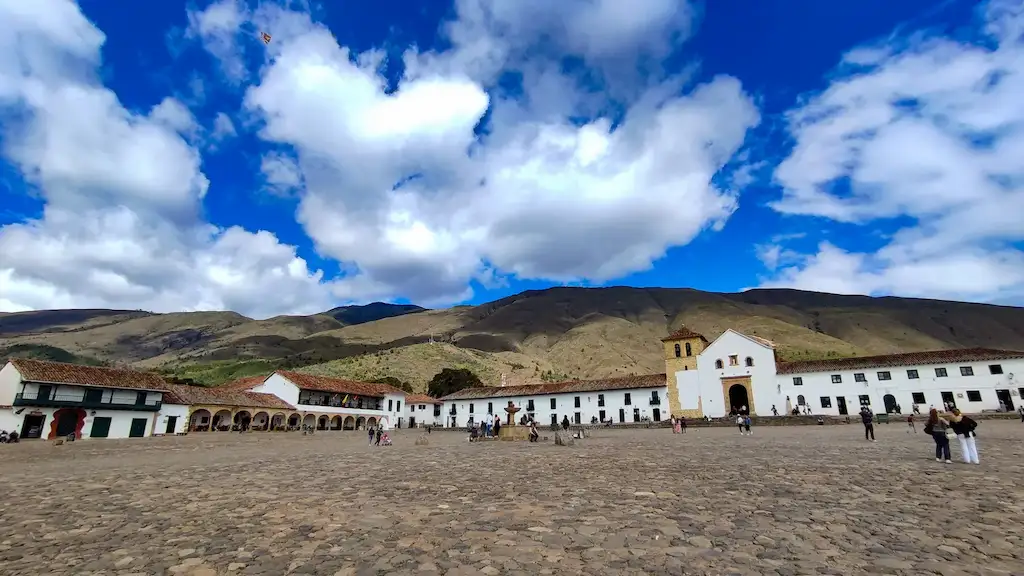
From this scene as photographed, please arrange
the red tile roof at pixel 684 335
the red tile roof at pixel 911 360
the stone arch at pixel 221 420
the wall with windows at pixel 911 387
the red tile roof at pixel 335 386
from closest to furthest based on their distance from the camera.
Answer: the wall with windows at pixel 911 387
the red tile roof at pixel 911 360
the stone arch at pixel 221 420
the red tile roof at pixel 684 335
the red tile roof at pixel 335 386

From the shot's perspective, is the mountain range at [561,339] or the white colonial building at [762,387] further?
the mountain range at [561,339]

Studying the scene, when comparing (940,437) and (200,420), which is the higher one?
(200,420)

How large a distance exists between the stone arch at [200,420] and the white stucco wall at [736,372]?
4972cm

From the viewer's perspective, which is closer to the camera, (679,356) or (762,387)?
(762,387)

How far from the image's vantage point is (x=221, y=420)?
53.7 meters

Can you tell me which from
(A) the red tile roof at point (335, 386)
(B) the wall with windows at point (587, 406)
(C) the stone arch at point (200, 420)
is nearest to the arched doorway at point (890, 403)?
(B) the wall with windows at point (587, 406)

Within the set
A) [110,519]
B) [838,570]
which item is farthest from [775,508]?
[110,519]

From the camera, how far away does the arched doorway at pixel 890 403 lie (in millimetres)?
47575

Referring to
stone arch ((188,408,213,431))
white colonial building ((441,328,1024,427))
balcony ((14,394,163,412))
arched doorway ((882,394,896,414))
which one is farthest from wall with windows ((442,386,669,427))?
balcony ((14,394,163,412))

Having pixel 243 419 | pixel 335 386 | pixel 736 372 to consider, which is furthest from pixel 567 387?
pixel 243 419

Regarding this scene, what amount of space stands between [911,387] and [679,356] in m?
21.0

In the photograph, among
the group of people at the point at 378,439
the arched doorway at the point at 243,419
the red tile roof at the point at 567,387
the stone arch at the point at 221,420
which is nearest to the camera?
the group of people at the point at 378,439

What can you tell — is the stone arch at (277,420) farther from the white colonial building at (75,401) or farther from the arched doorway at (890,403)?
the arched doorway at (890,403)

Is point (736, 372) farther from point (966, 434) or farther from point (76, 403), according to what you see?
point (76, 403)
